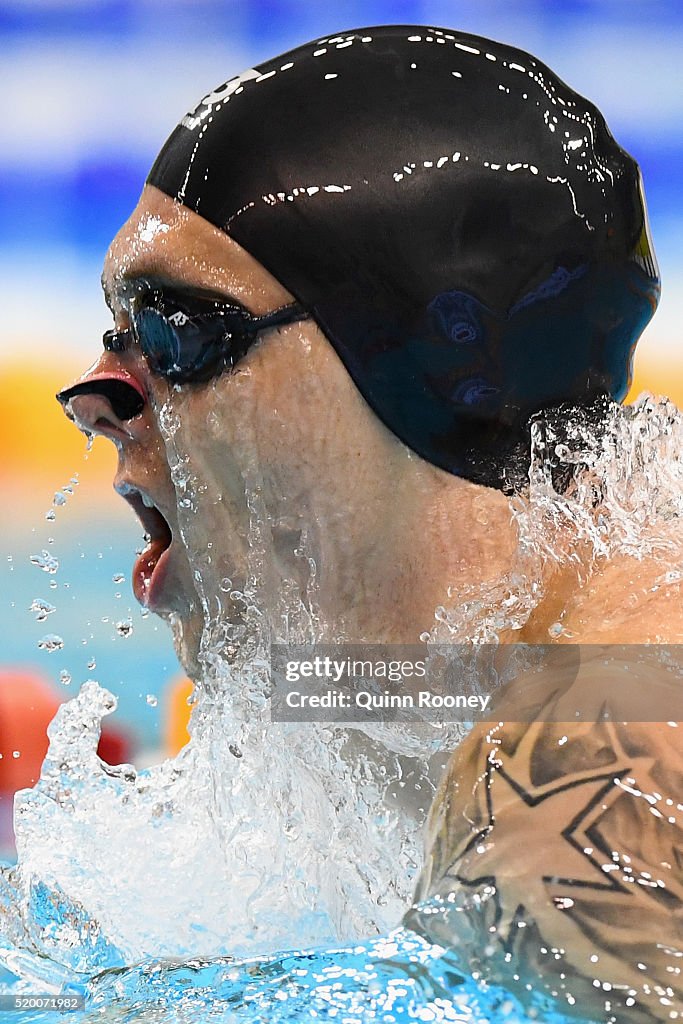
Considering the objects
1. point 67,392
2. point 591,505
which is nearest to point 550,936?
point 591,505

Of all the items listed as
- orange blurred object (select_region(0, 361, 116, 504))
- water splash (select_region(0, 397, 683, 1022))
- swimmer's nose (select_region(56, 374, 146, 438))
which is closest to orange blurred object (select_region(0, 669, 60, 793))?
orange blurred object (select_region(0, 361, 116, 504))

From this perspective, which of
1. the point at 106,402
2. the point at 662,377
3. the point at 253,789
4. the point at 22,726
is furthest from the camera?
the point at 662,377

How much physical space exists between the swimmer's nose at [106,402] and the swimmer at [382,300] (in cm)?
6

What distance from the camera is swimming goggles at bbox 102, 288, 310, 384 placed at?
128cm

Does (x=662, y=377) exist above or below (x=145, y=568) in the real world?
above

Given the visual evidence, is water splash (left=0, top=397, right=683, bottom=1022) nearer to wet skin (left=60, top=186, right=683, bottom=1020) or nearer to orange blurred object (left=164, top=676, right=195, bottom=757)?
wet skin (left=60, top=186, right=683, bottom=1020)

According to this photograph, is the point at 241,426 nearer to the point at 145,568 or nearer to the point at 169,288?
the point at 169,288

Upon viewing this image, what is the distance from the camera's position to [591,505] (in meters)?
1.28

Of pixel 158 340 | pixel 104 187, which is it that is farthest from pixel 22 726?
pixel 158 340

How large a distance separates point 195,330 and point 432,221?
0.94 ft

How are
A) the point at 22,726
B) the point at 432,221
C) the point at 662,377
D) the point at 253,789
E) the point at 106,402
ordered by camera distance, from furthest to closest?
the point at 662,377 → the point at 22,726 → the point at 253,789 → the point at 106,402 → the point at 432,221

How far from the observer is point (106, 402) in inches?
55.7

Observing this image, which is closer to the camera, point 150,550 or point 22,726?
point 150,550

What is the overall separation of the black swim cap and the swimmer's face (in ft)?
0.10
